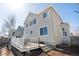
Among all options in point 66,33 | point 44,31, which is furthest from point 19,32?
point 66,33

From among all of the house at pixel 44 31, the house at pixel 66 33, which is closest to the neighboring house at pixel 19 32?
the house at pixel 44 31

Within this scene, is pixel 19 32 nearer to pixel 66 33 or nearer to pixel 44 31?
pixel 44 31

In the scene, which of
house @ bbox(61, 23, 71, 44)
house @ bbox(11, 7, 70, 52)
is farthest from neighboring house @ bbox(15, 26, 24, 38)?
house @ bbox(61, 23, 71, 44)

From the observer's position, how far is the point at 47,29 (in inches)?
94.1

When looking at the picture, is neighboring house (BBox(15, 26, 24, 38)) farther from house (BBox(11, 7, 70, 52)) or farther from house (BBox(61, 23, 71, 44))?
house (BBox(61, 23, 71, 44))

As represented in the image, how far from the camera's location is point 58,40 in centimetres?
237

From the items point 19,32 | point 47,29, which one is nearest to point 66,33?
point 47,29

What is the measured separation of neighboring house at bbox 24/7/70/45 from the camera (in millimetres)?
2373

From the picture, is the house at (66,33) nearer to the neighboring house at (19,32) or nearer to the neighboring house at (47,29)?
the neighboring house at (47,29)

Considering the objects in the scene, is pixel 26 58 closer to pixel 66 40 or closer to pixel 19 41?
pixel 19 41

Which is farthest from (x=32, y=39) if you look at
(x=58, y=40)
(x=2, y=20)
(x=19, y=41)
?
(x=2, y=20)

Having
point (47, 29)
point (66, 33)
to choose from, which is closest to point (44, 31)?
point (47, 29)

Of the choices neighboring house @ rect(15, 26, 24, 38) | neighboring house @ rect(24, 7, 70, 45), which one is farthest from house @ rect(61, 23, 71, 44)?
neighboring house @ rect(15, 26, 24, 38)

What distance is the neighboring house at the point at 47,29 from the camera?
2.37 m
